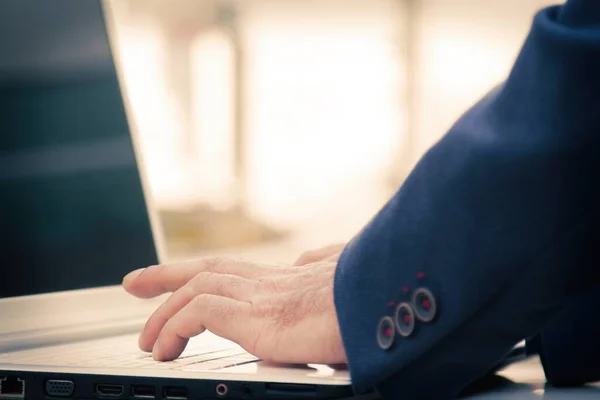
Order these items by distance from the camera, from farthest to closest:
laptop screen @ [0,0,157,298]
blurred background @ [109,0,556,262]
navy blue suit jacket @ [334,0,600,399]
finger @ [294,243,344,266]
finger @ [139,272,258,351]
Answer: blurred background @ [109,0,556,262] → laptop screen @ [0,0,157,298] → finger @ [294,243,344,266] → finger @ [139,272,258,351] → navy blue suit jacket @ [334,0,600,399]

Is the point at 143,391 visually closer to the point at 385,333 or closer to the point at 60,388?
the point at 60,388

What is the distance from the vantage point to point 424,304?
1.94 ft

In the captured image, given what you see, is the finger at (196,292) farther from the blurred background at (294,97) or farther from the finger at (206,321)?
the blurred background at (294,97)

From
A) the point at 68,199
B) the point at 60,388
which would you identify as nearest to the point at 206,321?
the point at 60,388

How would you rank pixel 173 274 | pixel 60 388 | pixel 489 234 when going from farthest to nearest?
1. pixel 173 274
2. pixel 60 388
3. pixel 489 234

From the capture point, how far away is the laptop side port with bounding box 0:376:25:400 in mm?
687

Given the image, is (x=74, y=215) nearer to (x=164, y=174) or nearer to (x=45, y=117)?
(x=45, y=117)

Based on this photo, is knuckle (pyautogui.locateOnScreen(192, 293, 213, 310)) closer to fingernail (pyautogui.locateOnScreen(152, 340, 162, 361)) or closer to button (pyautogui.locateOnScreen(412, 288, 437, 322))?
fingernail (pyautogui.locateOnScreen(152, 340, 162, 361))

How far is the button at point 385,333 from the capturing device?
590mm

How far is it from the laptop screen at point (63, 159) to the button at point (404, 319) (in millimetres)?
594

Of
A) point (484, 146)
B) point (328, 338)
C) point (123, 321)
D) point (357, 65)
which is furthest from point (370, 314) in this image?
point (357, 65)

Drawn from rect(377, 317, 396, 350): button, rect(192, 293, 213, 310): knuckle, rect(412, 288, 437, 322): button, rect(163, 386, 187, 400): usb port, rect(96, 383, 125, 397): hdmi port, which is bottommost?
rect(96, 383, 125, 397): hdmi port

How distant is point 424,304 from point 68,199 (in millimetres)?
766

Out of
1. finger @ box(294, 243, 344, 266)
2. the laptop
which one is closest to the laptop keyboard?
the laptop
